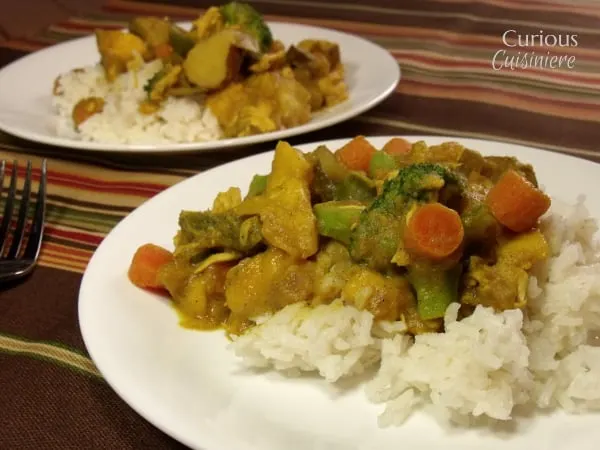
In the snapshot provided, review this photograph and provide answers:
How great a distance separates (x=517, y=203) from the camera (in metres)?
1.91

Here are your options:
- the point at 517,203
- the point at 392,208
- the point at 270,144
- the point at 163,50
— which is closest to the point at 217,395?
the point at 392,208

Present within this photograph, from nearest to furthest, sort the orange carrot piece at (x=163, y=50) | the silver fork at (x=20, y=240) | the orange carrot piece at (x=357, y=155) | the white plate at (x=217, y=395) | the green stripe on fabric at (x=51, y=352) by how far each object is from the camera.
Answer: the white plate at (x=217, y=395) → the green stripe on fabric at (x=51, y=352) → the orange carrot piece at (x=357, y=155) → the silver fork at (x=20, y=240) → the orange carrot piece at (x=163, y=50)

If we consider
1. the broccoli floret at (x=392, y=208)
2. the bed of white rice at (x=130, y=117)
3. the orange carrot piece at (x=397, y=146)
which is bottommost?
the bed of white rice at (x=130, y=117)

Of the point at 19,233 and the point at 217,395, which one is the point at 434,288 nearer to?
→ the point at 217,395

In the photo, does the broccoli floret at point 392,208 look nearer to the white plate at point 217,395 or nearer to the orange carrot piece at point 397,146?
the white plate at point 217,395

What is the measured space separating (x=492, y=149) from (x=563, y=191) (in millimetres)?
358

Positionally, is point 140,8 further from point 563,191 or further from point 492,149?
point 563,191

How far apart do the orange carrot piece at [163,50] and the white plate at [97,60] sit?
0.66 meters

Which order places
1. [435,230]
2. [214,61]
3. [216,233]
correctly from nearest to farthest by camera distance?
[435,230] < [216,233] < [214,61]

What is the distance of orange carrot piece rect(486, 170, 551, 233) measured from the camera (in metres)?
1.90

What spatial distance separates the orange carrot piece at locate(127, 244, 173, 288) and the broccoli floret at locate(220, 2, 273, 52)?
175 cm

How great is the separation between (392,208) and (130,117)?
89.8 inches

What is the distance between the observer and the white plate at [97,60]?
327cm

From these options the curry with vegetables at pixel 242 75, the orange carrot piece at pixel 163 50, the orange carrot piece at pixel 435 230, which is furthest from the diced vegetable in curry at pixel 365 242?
the orange carrot piece at pixel 163 50
